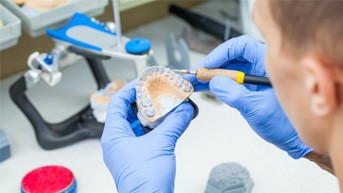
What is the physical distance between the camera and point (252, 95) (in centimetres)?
74

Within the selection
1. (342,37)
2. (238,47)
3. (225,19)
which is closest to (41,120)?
(238,47)

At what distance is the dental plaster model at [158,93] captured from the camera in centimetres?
75

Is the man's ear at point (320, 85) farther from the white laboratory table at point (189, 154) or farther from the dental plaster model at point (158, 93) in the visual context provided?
the white laboratory table at point (189, 154)

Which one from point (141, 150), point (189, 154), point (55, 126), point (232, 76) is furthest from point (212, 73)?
point (55, 126)

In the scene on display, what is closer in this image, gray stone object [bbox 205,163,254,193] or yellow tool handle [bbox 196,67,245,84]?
yellow tool handle [bbox 196,67,245,84]

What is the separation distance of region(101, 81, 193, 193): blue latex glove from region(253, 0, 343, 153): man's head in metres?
0.23

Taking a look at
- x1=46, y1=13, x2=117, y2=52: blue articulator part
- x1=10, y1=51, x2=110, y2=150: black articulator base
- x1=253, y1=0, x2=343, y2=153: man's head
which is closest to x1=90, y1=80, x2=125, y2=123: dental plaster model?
x1=10, y1=51, x2=110, y2=150: black articulator base

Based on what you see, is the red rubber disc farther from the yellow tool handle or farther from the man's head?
the man's head

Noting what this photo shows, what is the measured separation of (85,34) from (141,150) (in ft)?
1.31

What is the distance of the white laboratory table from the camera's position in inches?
38.1

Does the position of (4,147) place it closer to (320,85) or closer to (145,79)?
(145,79)

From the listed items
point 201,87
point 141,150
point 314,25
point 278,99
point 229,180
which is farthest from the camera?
point 229,180

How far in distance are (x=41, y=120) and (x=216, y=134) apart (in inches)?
14.9

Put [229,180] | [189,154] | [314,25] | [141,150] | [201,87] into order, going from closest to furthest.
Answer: [314,25]
[141,150]
[201,87]
[229,180]
[189,154]
